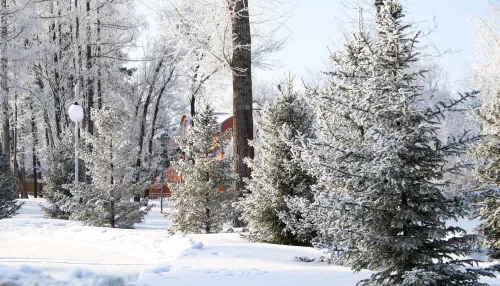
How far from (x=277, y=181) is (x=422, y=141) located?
3.93 meters

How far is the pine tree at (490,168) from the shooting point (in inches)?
326

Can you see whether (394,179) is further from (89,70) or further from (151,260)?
(89,70)

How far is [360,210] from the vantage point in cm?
464

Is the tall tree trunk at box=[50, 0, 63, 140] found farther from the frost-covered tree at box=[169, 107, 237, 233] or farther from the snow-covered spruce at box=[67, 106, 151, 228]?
the frost-covered tree at box=[169, 107, 237, 233]

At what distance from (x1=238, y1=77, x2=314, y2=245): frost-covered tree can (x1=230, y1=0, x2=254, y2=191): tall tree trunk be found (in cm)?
238

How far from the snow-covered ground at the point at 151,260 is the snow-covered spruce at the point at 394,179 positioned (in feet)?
2.24

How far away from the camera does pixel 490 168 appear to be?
28.1 ft

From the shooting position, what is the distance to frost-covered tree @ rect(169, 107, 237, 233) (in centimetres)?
1055

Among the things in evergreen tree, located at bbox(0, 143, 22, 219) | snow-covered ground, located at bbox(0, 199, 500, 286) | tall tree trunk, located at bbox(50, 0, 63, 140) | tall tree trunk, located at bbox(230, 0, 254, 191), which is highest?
tall tree trunk, located at bbox(50, 0, 63, 140)

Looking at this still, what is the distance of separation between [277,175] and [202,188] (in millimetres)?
2646

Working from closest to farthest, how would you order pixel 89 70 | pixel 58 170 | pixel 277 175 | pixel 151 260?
pixel 151 260, pixel 277 175, pixel 58 170, pixel 89 70

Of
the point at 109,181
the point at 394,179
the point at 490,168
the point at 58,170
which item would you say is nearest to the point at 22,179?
the point at 58,170

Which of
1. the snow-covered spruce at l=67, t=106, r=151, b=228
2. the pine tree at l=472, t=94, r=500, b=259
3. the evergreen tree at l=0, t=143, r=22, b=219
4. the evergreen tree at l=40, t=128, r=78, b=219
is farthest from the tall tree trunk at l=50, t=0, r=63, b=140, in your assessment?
the pine tree at l=472, t=94, r=500, b=259

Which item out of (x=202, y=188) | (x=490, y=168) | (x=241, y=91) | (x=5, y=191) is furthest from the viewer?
(x=5, y=191)
